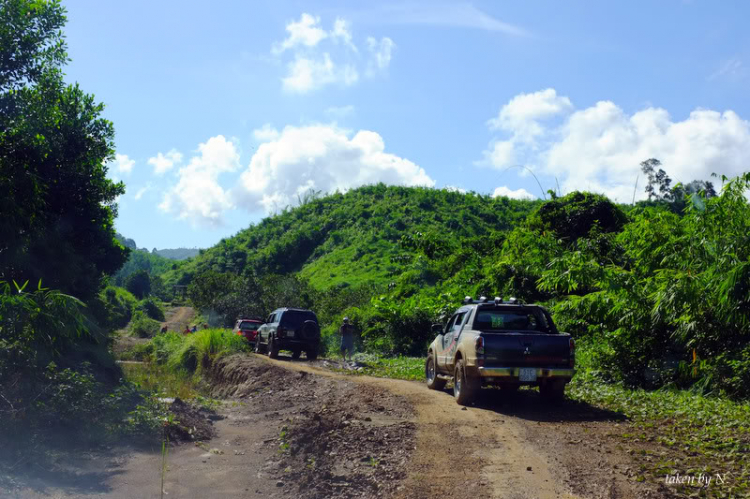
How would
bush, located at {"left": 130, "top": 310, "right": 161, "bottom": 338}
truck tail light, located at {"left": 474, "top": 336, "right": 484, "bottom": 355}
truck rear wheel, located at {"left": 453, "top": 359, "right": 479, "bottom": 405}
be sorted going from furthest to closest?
bush, located at {"left": 130, "top": 310, "right": 161, "bottom": 338}
truck rear wheel, located at {"left": 453, "top": 359, "right": 479, "bottom": 405}
truck tail light, located at {"left": 474, "top": 336, "right": 484, "bottom": 355}

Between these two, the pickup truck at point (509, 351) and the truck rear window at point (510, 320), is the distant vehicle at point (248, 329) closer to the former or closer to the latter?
the pickup truck at point (509, 351)

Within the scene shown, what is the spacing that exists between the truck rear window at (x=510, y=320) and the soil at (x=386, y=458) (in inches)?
55.7

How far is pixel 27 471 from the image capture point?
289 inches

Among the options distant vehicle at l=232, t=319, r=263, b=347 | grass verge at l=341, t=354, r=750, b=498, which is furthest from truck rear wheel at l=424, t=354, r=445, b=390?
distant vehicle at l=232, t=319, r=263, b=347

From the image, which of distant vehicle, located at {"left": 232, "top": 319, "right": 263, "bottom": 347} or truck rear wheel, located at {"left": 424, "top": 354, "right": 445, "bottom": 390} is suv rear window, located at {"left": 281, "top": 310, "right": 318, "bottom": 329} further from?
truck rear wheel, located at {"left": 424, "top": 354, "right": 445, "bottom": 390}

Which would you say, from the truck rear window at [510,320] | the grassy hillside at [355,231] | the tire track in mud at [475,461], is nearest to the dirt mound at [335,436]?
the tire track in mud at [475,461]

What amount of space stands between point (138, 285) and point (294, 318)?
81.4 metres

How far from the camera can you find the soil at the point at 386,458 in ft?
22.1

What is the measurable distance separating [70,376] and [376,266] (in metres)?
40.8

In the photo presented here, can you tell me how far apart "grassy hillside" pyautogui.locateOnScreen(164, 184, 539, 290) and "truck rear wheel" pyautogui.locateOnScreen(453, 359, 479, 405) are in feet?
97.9

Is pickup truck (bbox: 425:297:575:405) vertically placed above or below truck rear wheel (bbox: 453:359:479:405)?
→ above

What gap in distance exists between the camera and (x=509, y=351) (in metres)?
11.2

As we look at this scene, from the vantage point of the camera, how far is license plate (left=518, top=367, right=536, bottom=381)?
36.6ft

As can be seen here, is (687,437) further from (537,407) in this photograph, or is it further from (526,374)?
(537,407)
